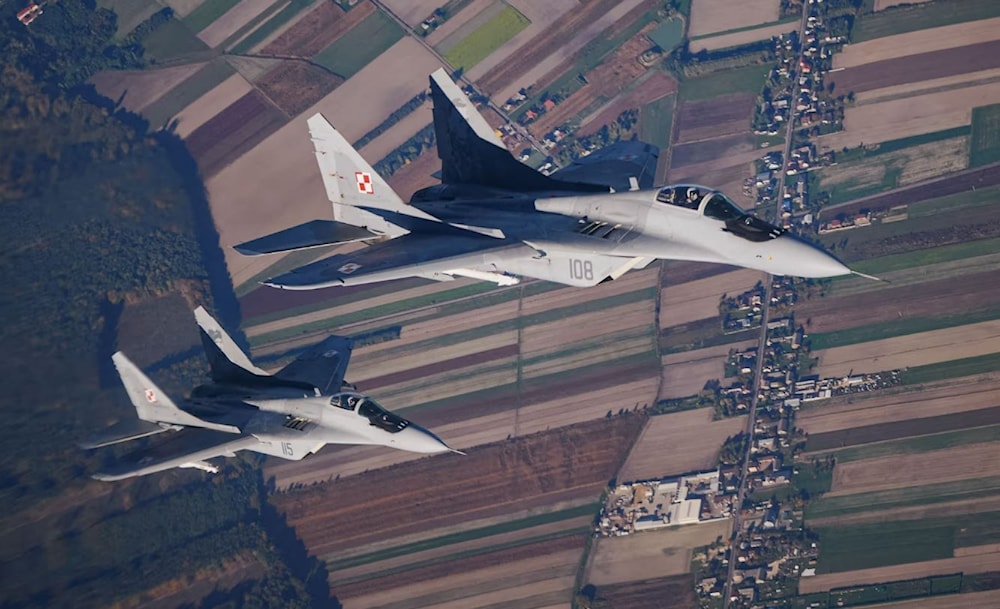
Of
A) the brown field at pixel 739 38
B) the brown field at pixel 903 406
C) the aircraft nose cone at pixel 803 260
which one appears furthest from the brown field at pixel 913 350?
the aircraft nose cone at pixel 803 260

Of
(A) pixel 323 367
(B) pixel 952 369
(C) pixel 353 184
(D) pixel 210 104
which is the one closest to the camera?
(C) pixel 353 184

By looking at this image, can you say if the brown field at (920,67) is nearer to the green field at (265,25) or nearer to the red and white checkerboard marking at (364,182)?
the green field at (265,25)

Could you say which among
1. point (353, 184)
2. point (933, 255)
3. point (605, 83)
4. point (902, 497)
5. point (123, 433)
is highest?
point (605, 83)

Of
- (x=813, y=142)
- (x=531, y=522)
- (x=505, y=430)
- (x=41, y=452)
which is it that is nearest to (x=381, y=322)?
(x=505, y=430)

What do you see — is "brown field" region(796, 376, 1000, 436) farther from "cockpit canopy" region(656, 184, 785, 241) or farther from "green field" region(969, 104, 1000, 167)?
"cockpit canopy" region(656, 184, 785, 241)

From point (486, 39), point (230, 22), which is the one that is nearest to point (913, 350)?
point (486, 39)

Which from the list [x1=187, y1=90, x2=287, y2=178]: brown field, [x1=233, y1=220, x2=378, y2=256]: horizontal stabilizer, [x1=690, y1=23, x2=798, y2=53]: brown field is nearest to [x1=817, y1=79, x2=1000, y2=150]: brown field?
[x1=690, y1=23, x2=798, y2=53]: brown field

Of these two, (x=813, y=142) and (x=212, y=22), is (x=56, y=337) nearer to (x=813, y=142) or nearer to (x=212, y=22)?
(x=212, y=22)

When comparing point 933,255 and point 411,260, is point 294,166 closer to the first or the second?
point 411,260
